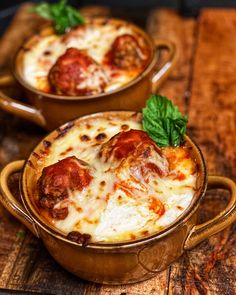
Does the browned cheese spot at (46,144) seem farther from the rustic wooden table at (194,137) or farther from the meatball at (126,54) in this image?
the meatball at (126,54)

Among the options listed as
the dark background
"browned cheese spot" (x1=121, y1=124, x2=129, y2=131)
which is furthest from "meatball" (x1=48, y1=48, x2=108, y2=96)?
the dark background

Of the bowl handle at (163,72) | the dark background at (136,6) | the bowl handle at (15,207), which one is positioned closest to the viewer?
the bowl handle at (15,207)

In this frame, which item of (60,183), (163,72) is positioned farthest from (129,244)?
(163,72)

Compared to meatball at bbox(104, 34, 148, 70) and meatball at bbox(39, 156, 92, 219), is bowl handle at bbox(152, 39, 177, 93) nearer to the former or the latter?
meatball at bbox(104, 34, 148, 70)

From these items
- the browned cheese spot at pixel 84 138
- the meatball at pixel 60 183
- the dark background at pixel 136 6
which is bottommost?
the dark background at pixel 136 6

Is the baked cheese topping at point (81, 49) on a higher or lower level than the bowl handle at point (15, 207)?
higher

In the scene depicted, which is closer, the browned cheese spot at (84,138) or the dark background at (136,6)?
the browned cheese spot at (84,138)

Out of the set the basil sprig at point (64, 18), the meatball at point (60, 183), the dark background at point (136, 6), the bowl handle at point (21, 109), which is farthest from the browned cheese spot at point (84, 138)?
the dark background at point (136, 6)
